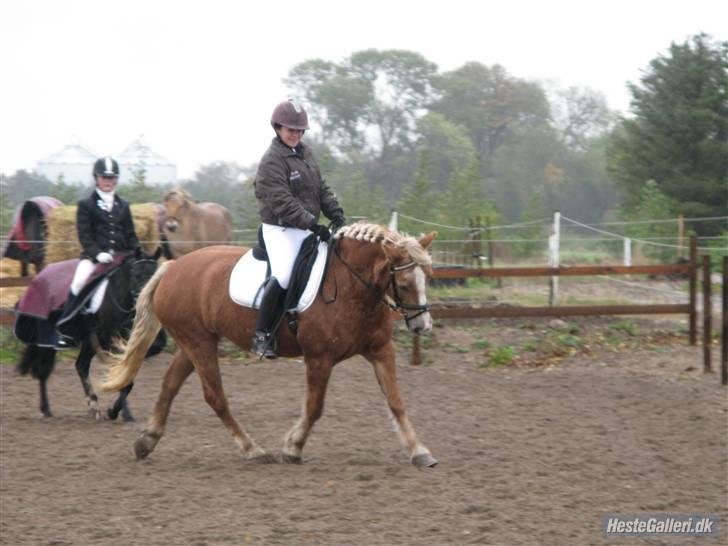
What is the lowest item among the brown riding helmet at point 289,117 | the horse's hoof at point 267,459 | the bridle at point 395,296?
the horse's hoof at point 267,459

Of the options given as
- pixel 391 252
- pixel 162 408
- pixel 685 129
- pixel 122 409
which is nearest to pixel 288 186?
pixel 391 252

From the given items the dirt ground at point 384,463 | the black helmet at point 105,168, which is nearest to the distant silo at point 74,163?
the dirt ground at point 384,463

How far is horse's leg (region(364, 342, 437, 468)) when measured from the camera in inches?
242

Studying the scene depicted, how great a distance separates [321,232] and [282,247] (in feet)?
0.95

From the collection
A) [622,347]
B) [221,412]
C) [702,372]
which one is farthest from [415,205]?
[221,412]

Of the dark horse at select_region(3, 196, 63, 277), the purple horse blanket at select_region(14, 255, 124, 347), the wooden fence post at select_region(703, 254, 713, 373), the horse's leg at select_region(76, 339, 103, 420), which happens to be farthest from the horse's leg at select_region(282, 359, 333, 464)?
the dark horse at select_region(3, 196, 63, 277)

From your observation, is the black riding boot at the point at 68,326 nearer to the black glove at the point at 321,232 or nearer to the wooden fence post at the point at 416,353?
the black glove at the point at 321,232

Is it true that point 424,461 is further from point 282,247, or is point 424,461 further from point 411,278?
point 282,247

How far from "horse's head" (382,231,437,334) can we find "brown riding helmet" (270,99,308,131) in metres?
1.10

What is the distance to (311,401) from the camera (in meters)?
6.29

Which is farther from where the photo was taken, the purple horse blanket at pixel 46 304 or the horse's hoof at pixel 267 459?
the purple horse blanket at pixel 46 304

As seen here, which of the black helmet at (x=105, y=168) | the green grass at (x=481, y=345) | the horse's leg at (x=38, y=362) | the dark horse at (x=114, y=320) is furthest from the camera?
the green grass at (x=481, y=345)

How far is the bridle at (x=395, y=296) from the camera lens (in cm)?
593

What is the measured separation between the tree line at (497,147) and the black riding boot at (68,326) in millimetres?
7888
